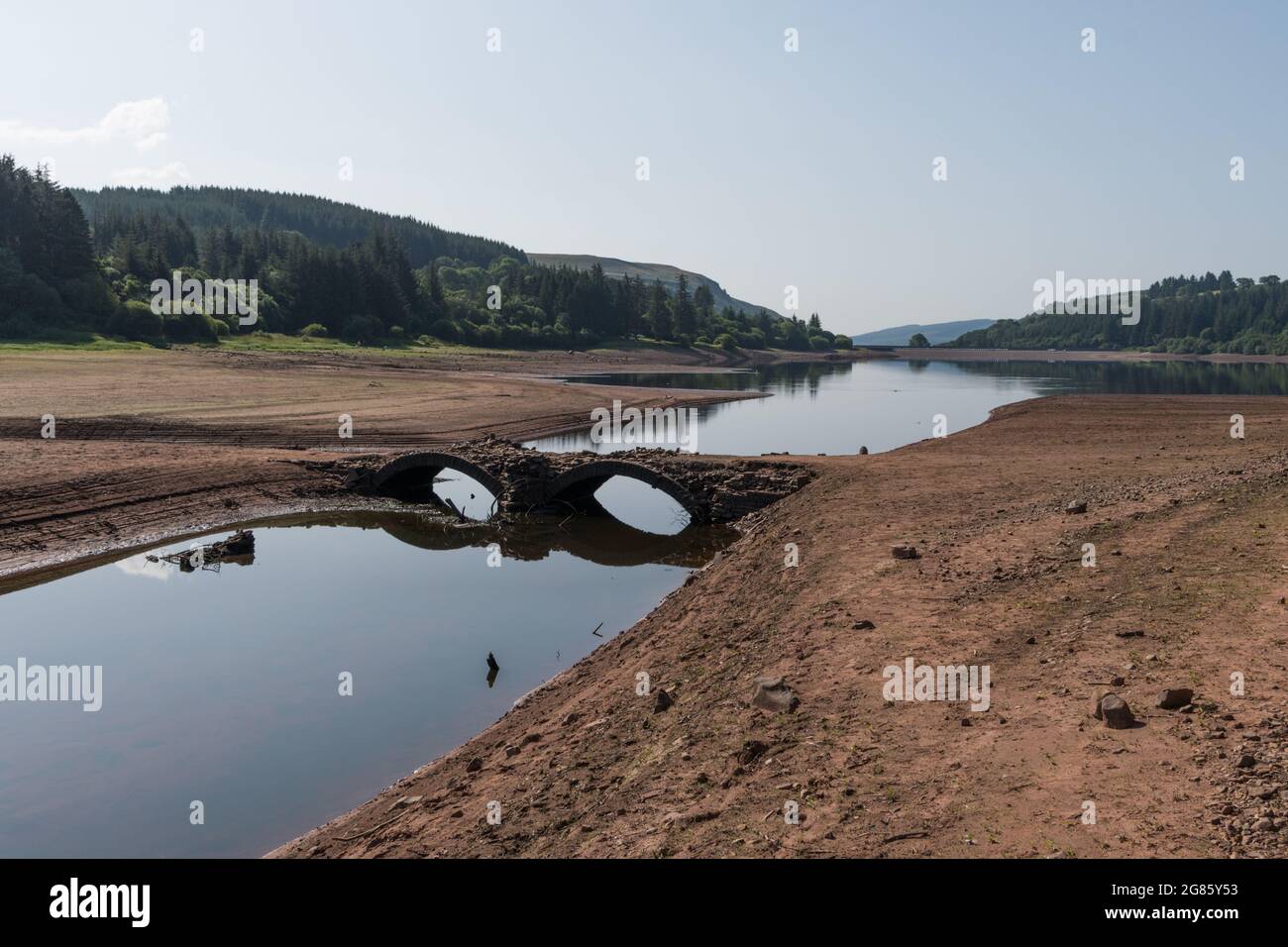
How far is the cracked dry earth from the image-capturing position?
8.66m

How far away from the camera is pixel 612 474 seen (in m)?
35.3

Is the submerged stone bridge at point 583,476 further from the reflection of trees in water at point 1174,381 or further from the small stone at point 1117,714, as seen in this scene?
the reflection of trees in water at point 1174,381

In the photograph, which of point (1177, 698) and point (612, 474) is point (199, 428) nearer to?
point (612, 474)

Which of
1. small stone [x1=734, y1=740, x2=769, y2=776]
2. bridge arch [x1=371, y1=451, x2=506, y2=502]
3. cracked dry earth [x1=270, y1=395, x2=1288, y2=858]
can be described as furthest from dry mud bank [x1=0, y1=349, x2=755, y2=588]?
small stone [x1=734, y1=740, x2=769, y2=776]

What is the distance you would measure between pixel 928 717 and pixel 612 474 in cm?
2469

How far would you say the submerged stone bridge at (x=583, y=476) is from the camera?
3431 cm

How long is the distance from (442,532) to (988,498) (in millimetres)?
18234

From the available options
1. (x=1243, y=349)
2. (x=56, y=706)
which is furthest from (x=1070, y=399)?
(x=1243, y=349)

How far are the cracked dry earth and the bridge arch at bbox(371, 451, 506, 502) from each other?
15087mm

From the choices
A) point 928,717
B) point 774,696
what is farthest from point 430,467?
point 928,717

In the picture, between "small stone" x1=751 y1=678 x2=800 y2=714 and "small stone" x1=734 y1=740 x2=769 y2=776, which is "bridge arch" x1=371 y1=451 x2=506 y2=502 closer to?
"small stone" x1=751 y1=678 x2=800 y2=714

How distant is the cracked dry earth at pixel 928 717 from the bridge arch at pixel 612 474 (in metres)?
11.0
